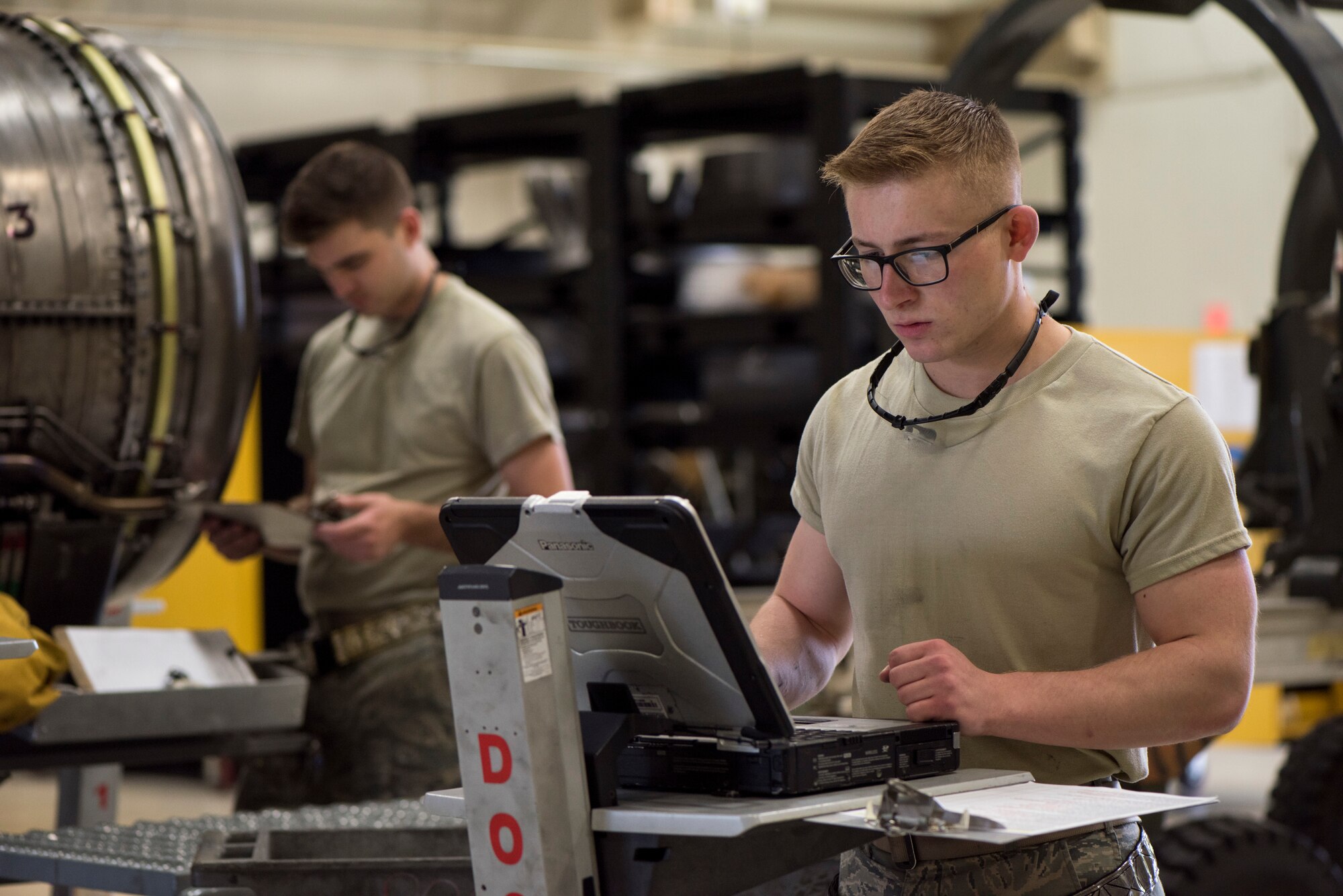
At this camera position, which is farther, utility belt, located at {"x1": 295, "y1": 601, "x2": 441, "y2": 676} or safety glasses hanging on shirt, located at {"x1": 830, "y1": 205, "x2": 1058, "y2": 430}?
utility belt, located at {"x1": 295, "y1": 601, "x2": 441, "y2": 676}

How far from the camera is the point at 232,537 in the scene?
3.24 m

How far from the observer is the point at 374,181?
3.29 meters

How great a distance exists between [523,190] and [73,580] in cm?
837

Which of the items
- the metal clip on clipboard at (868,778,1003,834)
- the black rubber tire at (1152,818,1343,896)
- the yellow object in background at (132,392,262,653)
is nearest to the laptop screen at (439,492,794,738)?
the metal clip on clipboard at (868,778,1003,834)

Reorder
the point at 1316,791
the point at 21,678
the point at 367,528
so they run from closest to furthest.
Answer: the point at 21,678, the point at 367,528, the point at 1316,791

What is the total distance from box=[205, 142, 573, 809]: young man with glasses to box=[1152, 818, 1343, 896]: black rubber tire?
1611 mm

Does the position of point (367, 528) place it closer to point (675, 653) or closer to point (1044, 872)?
point (675, 653)

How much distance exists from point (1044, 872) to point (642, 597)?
56 centimetres

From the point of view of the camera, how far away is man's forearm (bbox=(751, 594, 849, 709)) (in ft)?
6.37

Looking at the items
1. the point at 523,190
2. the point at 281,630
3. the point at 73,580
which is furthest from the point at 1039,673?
the point at 523,190

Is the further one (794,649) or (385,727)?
(385,727)

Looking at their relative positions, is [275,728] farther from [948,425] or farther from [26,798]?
[26,798]

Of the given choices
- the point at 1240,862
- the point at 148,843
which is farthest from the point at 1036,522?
the point at 1240,862

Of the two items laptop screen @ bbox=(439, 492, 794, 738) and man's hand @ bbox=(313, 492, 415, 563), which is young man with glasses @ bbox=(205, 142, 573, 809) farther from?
laptop screen @ bbox=(439, 492, 794, 738)
